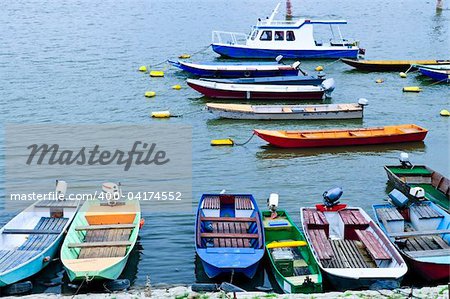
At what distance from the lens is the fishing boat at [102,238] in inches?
547

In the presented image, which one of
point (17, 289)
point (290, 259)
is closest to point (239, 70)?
point (290, 259)

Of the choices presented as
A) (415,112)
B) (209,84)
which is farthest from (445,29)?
(209,84)

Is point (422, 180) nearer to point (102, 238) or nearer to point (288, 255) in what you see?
point (288, 255)

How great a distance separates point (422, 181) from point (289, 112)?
939 centimetres

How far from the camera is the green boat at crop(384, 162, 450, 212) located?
→ 19.2 meters

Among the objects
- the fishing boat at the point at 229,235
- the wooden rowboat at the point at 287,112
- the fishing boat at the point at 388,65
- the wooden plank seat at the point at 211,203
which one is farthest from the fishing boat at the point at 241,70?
the wooden plank seat at the point at 211,203

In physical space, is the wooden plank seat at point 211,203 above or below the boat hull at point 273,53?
above

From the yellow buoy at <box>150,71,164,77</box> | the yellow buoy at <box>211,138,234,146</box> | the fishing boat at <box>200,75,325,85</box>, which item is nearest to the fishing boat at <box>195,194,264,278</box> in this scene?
the yellow buoy at <box>211,138,234,146</box>

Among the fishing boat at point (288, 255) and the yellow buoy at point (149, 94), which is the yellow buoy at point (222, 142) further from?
the yellow buoy at point (149, 94)

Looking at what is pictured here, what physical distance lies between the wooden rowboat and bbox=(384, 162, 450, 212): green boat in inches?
300

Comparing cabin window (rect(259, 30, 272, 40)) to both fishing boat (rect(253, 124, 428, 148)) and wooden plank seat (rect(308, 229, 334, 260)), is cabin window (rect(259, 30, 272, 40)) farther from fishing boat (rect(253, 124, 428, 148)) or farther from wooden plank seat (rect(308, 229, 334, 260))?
wooden plank seat (rect(308, 229, 334, 260))

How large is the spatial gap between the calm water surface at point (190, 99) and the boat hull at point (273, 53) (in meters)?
0.71

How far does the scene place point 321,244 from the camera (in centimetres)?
1505

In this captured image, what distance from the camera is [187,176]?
2238 cm
